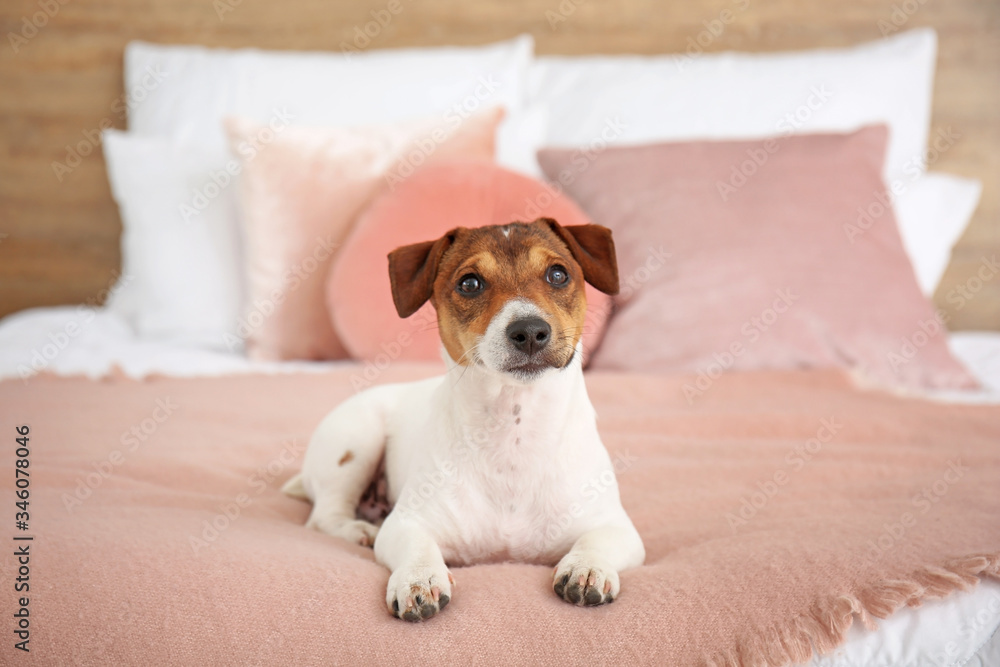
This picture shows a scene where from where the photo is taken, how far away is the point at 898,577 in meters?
1.17

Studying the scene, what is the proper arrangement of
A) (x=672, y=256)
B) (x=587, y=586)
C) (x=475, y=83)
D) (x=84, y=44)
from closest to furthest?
(x=587, y=586) < (x=672, y=256) < (x=475, y=83) < (x=84, y=44)

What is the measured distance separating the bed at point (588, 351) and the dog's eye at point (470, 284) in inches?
16.6

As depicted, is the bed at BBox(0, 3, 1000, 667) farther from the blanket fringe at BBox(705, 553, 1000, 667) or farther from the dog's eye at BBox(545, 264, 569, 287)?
the dog's eye at BBox(545, 264, 569, 287)

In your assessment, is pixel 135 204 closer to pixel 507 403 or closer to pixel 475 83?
pixel 475 83

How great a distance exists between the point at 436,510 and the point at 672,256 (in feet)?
4.71

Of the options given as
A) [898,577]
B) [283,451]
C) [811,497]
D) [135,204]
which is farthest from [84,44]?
[898,577]

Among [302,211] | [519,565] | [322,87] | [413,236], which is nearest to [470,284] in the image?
[519,565]

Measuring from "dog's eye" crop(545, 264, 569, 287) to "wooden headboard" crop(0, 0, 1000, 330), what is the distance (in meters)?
2.53

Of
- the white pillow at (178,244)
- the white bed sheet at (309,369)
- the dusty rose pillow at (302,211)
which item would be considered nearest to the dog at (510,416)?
the white bed sheet at (309,369)

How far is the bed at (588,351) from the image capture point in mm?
1107

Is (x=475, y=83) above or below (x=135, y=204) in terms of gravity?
above

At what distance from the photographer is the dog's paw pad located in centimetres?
108

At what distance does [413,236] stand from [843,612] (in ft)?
5.44

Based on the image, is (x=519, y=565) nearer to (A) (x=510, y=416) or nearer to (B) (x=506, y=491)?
(B) (x=506, y=491)
